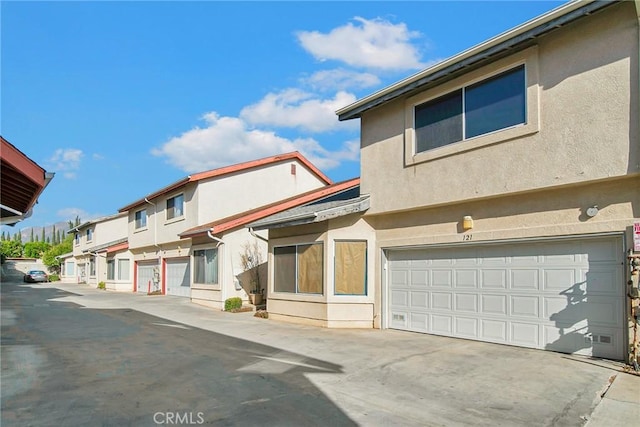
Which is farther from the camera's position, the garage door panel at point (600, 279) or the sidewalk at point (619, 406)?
the garage door panel at point (600, 279)

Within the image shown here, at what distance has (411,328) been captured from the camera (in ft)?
39.9

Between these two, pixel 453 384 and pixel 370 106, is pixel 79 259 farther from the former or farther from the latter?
pixel 453 384

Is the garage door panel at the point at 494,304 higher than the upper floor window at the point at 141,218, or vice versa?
the upper floor window at the point at 141,218

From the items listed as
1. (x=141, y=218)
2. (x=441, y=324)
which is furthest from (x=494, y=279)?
(x=141, y=218)

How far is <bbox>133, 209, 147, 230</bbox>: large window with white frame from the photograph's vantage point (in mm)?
30256

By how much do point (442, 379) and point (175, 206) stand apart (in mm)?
20681

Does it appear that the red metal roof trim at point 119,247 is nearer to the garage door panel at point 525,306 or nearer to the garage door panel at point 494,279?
the garage door panel at point 494,279

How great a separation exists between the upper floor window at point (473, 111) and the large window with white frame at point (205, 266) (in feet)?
38.1

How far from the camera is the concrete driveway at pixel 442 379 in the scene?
588 centimetres

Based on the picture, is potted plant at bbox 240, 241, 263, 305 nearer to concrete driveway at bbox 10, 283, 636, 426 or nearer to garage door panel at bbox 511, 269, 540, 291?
concrete driveway at bbox 10, 283, 636, 426

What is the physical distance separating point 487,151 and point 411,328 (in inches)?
195

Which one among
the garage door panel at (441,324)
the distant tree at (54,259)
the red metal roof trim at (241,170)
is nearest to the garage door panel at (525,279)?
the garage door panel at (441,324)

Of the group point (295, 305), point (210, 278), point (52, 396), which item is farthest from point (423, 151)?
point (210, 278)

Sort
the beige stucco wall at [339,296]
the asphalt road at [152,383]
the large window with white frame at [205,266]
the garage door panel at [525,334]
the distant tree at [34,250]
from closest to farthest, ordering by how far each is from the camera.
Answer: the asphalt road at [152,383] → the garage door panel at [525,334] → the beige stucco wall at [339,296] → the large window with white frame at [205,266] → the distant tree at [34,250]
